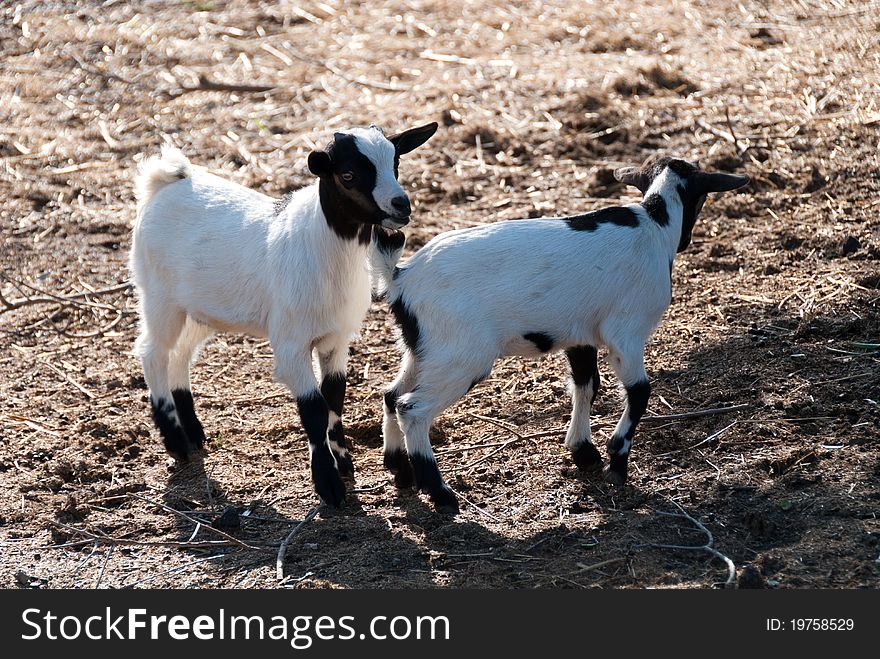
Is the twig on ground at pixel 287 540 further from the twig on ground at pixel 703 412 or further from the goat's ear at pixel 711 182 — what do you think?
the goat's ear at pixel 711 182

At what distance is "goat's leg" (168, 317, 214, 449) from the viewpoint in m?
6.38

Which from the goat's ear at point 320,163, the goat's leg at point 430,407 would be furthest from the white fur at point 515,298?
the goat's ear at point 320,163

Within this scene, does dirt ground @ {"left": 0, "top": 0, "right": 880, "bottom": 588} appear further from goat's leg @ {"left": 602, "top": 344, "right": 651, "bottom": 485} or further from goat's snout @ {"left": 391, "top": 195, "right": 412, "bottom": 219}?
goat's snout @ {"left": 391, "top": 195, "right": 412, "bottom": 219}

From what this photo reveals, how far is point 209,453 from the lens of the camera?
6.33 metres

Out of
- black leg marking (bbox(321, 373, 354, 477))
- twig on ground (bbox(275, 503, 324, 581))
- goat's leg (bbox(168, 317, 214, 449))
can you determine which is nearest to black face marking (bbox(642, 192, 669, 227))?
black leg marking (bbox(321, 373, 354, 477))

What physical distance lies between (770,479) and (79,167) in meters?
7.06

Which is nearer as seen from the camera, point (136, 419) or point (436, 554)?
point (436, 554)

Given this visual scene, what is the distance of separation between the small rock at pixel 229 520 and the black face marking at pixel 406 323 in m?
1.17

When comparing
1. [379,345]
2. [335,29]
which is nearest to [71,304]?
[379,345]

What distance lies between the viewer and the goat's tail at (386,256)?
538cm

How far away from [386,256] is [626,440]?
1.43m

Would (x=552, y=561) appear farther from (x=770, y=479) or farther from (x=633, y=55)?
(x=633, y=55)

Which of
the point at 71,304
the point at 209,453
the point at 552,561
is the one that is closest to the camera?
the point at 552,561

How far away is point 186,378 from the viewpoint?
6.45m
